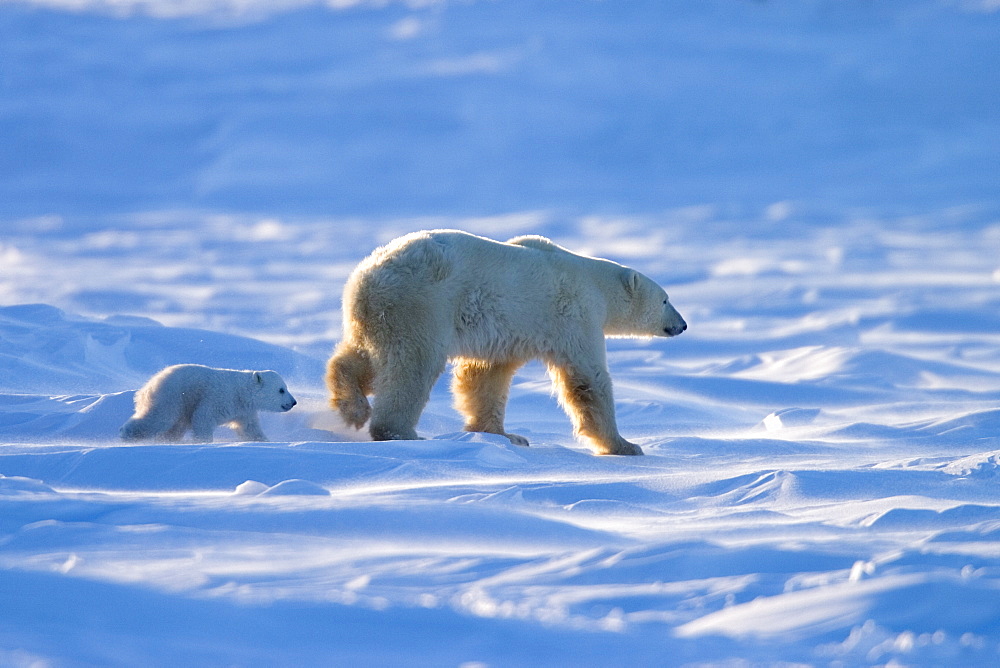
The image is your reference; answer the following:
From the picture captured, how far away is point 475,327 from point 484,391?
0.92 m

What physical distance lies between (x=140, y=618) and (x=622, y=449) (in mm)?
3940

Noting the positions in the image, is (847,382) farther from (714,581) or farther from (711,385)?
(714,581)

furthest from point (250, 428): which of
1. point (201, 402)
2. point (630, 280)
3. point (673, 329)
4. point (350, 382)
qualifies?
point (673, 329)

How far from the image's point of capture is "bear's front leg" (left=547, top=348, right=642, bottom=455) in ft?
20.7

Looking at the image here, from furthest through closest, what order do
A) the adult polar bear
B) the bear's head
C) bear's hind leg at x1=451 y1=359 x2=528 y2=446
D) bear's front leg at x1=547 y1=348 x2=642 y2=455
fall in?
bear's hind leg at x1=451 y1=359 x2=528 y2=446 < bear's front leg at x1=547 y1=348 x2=642 y2=455 < the bear's head < the adult polar bear

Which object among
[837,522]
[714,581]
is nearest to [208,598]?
[714,581]

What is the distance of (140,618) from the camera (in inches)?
102

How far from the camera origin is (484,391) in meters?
6.86

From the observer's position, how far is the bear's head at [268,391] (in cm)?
620

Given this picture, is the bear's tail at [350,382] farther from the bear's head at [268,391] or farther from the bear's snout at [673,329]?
the bear's snout at [673,329]

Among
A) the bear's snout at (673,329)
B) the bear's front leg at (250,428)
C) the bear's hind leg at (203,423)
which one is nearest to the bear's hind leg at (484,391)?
the bear's snout at (673,329)

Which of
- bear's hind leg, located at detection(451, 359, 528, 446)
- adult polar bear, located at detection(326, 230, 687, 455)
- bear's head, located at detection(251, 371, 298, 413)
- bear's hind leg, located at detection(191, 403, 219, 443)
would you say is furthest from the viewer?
bear's hind leg, located at detection(451, 359, 528, 446)

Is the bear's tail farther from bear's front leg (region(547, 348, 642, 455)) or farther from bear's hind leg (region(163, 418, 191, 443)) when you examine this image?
bear's front leg (region(547, 348, 642, 455))

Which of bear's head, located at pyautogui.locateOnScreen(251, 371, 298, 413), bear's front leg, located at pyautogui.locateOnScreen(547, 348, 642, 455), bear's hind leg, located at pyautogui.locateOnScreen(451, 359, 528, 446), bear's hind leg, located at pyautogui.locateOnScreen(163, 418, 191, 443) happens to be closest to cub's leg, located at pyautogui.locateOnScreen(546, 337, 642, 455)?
bear's front leg, located at pyautogui.locateOnScreen(547, 348, 642, 455)
